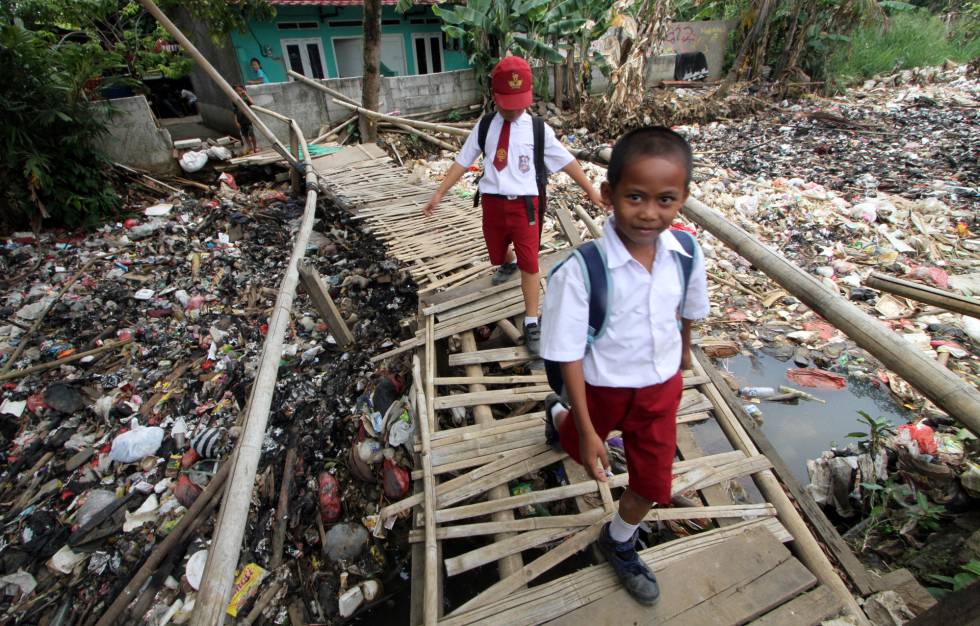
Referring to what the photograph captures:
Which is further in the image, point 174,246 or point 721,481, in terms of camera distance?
point 174,246

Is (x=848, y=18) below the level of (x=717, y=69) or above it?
above

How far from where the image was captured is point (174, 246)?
525cm

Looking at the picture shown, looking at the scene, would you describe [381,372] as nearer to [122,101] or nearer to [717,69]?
[122,101]

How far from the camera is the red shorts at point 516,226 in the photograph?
2.60 m

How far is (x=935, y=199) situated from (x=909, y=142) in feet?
12.0

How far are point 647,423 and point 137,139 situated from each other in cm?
766

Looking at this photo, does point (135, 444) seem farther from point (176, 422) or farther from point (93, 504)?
point (93, 504)

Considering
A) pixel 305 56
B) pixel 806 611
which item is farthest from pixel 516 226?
pixel 305 56

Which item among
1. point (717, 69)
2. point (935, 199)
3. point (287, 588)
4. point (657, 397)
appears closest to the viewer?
point (657, 397)

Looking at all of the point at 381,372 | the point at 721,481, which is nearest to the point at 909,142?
the point at 721,481

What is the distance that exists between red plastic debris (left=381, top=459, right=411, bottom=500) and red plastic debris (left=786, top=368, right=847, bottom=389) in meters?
3.01

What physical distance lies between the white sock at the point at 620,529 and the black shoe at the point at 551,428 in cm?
47

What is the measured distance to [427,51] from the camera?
42.8 ft

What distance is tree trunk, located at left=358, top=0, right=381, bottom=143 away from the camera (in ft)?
21.4
